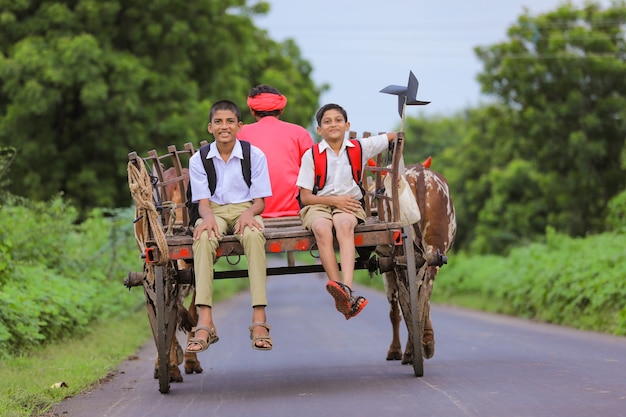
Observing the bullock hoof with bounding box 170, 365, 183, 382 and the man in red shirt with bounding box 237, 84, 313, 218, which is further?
the bullock hoof with bounding box 170, 365, 183, 382

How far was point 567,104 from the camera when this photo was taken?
31312 millimetres

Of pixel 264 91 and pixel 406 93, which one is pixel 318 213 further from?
pixel 264 91

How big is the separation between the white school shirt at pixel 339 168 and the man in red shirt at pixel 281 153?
2.08 feet

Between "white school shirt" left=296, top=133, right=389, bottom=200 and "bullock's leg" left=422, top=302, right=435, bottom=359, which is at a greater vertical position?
"white school shirt" left=296, top=133, right=389, bottom=200

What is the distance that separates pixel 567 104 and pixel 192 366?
22.3 meters

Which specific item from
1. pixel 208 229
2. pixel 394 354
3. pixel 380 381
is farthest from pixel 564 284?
pixel 208 229

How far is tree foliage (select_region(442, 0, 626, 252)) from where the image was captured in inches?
1231

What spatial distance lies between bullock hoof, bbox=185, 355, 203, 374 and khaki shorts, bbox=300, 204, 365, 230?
2.50 m

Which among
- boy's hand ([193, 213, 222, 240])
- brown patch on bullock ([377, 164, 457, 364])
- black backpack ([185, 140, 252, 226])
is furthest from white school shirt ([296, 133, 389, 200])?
brown patch on bullock ([377, 164, 457, 364])

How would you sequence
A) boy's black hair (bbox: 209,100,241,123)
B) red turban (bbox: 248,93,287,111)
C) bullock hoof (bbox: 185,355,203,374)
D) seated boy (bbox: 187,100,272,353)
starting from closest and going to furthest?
1. seated boy (bbox: 187,100,272,353)
2. boy's black hair (bbox: 209,100,241,123)
3. red turban (bbox: 248,93,287,111)
4. bullock hoof (bbox: 185,355,203,374)

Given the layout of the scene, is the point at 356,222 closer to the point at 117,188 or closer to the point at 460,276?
the point at 117,188

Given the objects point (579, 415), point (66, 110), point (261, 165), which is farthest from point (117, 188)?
point (579, 415)

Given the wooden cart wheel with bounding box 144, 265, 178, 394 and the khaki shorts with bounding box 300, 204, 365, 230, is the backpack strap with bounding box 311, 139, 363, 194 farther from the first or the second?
the wooden cart wheel with bounding box 144, 265, 178, 394

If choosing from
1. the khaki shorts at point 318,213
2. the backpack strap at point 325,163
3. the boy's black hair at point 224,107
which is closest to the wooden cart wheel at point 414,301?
the khaki shorts at point 318,213
